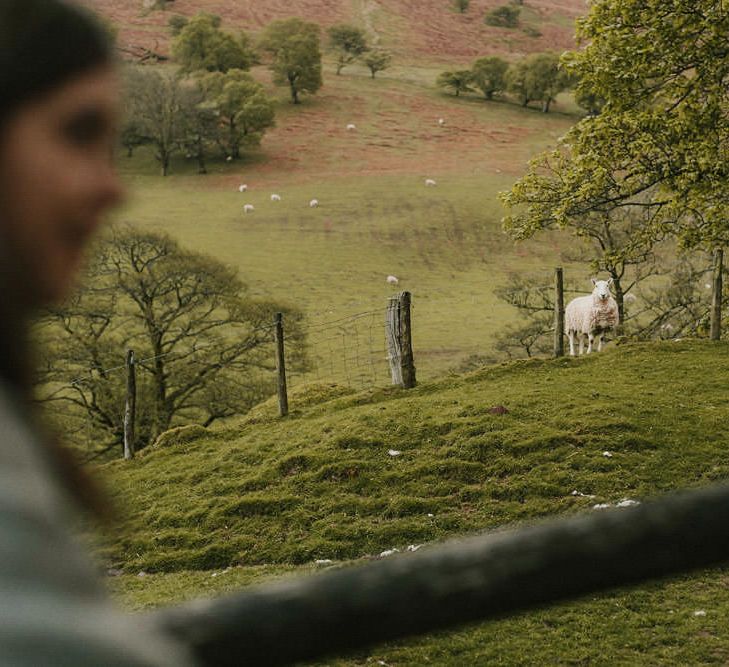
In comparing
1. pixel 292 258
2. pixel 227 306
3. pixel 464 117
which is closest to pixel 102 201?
pixel 227 306

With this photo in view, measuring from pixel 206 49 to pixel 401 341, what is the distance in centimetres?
7036

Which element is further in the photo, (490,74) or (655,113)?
(490,74)

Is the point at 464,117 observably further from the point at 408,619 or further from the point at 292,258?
the point at 408,619

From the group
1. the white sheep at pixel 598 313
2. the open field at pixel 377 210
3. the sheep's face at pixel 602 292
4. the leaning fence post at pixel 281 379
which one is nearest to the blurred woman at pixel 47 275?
the leaning fence post at pixel 281 379

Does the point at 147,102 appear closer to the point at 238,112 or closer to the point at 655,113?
the point at 655,113

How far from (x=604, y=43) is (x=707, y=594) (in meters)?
6.62

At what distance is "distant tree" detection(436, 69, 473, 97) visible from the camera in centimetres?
8588

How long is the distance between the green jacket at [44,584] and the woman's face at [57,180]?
59mm

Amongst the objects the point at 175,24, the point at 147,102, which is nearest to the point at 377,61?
the point at 175,24

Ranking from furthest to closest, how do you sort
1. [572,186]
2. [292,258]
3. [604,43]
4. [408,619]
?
[292,258], [572,186], [604,43], [408,619]

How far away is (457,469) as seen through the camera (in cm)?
1148

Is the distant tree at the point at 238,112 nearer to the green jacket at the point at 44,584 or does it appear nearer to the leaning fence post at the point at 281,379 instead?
the leaning fence post at the point at 281,379

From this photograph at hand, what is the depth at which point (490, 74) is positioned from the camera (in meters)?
85.2

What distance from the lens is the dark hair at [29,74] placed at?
1.11 feet
